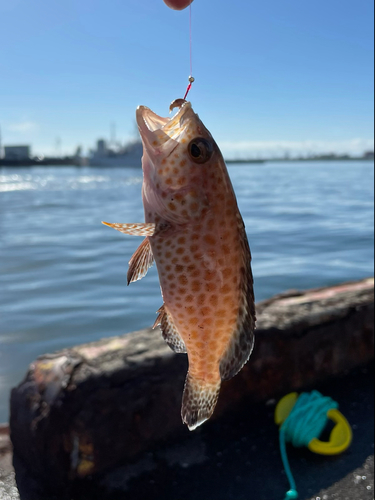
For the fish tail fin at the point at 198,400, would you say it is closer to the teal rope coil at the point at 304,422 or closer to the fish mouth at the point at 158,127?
the fish mouth at the point at 158,127

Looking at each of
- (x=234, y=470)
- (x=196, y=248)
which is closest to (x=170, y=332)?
(x=196, y=248)

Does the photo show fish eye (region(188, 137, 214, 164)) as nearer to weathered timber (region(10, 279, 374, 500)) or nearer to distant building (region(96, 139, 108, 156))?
weathered timber (region(10, 279, 374, 500))

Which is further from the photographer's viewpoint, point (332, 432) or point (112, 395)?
point (332, 432)

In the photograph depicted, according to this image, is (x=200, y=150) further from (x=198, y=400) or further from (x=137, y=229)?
(x=198, y=400)

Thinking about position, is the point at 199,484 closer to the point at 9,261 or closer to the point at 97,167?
the point at 9,261

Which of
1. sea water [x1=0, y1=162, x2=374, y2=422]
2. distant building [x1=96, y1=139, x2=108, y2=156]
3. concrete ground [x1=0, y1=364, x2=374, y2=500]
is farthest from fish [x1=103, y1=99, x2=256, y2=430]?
distant building [x1=96, y1=139, x2=108, y2=156]

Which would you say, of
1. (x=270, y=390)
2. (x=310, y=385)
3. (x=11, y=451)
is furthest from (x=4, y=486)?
(x=310, y=385)
